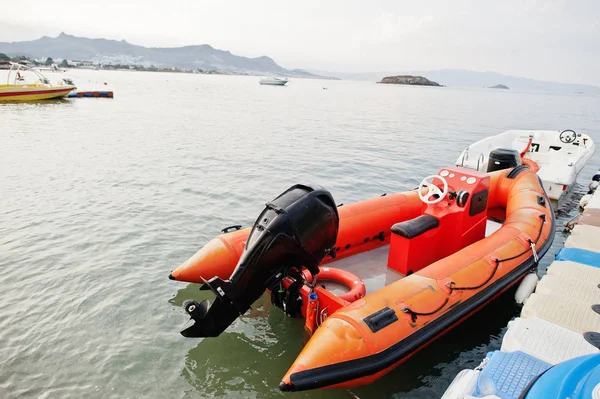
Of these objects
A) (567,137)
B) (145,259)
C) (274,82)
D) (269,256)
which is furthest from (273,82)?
(269,256)

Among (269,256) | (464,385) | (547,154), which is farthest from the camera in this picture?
(547,154)

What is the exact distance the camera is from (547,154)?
9.77 meters

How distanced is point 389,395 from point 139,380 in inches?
81.9

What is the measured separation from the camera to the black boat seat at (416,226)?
166 inches

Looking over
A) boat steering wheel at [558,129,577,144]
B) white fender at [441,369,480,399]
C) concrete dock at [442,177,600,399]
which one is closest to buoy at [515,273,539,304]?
concrete dock at [442,177,600,399]

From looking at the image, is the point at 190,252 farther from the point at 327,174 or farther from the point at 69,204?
the point at 327,174

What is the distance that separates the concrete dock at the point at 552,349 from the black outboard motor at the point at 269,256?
4.54 ft

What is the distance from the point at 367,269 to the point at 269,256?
198 cm

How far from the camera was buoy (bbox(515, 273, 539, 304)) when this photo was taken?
14.0 feet

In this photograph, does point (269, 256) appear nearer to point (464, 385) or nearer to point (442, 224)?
point (464, 385)

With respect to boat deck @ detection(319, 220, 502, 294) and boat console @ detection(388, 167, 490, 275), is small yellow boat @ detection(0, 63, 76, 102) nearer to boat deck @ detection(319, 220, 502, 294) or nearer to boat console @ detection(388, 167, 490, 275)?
boat deck @ detection(319, 220, 502, 294)

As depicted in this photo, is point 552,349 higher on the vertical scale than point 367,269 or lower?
higher

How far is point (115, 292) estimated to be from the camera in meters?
4.60

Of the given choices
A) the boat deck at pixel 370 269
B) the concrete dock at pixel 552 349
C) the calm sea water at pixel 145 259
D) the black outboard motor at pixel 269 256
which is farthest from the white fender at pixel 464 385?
the boat deck at pixel 370 269
